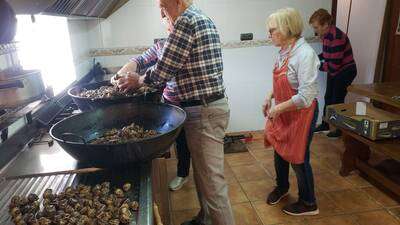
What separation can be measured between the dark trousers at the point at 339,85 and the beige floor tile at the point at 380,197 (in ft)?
3.25

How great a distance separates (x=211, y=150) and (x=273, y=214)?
85 centimetres

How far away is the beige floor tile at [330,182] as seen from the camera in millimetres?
2500

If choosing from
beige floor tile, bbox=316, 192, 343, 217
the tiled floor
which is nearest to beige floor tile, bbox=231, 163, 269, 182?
the tiled floor

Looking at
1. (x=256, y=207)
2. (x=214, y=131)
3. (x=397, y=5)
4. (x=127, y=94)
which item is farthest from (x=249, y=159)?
(x=397, y=5)

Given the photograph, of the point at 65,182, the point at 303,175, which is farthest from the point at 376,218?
the point at 65,182

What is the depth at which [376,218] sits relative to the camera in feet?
6.96

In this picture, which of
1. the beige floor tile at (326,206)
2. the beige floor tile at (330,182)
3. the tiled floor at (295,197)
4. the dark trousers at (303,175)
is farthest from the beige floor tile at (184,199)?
the beige floor tile at (330,182)

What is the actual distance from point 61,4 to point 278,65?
122 cm

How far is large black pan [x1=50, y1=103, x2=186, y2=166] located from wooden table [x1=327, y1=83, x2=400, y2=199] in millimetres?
1506

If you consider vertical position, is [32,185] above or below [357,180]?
above

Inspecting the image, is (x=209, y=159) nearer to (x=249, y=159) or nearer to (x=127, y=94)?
(x=127, y=94)

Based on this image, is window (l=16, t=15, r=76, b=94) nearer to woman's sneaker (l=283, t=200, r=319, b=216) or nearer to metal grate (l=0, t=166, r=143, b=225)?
metal grate (l=0, t=166, r=143, b=225)

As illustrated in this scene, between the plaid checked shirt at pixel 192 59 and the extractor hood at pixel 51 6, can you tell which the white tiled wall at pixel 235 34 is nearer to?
the extractor hood at pixel 51 6

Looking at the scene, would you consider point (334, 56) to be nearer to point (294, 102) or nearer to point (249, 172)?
point (249, 172)
